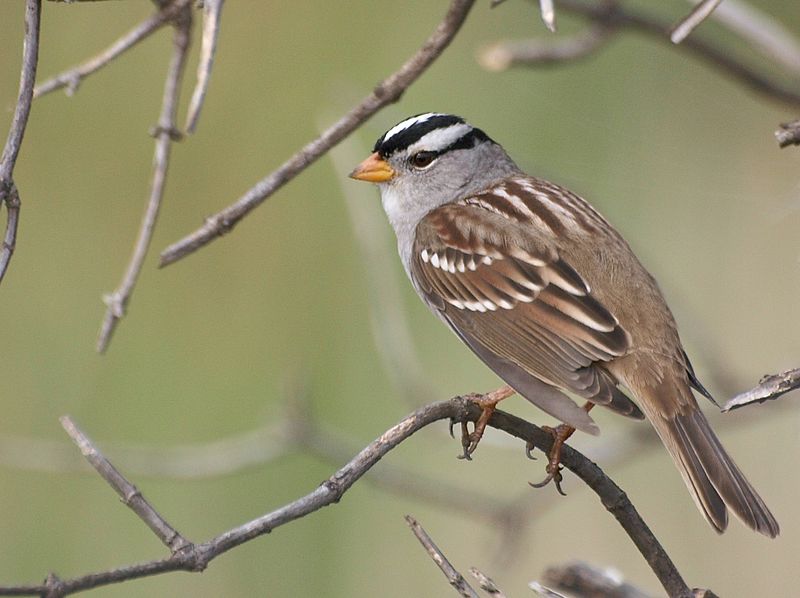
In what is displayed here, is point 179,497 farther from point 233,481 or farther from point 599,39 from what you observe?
point 599,39

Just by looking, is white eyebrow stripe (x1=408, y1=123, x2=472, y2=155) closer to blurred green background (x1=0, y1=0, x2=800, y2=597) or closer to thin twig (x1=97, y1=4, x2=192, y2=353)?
blurred green background (x1=0, y1=0, x2=800, y2=597)

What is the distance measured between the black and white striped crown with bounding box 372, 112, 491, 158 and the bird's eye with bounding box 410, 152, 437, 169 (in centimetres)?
2

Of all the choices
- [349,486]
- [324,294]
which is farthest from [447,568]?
[324,294]

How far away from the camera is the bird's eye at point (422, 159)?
3639 mm

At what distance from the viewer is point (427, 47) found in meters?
2.49

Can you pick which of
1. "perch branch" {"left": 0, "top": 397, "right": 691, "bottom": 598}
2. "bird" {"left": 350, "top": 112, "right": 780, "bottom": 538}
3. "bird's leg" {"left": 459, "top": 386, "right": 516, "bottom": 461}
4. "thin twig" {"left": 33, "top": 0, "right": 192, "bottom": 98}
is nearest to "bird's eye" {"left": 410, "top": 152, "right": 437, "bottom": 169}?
"bird" {"left": 350, "top": 112, "right": 780, "bottom": 538}

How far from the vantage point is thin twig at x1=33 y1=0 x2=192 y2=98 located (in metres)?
2.31

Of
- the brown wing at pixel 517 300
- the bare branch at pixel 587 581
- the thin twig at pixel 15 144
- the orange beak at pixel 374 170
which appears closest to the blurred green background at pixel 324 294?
the orange beak at pixel 374 170

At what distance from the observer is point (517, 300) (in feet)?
10.1

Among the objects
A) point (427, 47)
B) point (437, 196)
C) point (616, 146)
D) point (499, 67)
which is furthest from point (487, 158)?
point (427, 47)

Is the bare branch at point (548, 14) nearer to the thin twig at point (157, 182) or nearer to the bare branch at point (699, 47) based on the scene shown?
the thin twig at point (157, 182)

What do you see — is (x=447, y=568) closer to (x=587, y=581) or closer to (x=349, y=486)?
(x=349, y=486)

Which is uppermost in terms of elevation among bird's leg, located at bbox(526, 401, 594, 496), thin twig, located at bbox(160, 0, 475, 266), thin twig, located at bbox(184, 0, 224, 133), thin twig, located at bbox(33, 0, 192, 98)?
thin twig, located at bbox(33, 0, 192, 98)

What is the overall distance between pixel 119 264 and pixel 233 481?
1002 millimetres
